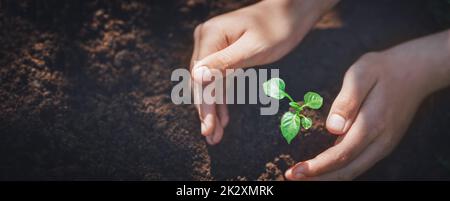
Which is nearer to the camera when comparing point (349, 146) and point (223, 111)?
point (349, 146)

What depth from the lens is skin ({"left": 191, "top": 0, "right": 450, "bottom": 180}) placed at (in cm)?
165

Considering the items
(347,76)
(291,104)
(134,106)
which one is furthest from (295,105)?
(134,106)

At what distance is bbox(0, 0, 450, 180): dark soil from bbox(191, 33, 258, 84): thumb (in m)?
0.30

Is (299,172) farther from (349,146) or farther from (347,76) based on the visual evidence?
(347,76)

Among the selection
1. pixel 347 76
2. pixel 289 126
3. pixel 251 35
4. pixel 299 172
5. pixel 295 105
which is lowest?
pixel 299 172

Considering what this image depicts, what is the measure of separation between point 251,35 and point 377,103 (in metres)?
0.60

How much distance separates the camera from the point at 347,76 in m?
1.74

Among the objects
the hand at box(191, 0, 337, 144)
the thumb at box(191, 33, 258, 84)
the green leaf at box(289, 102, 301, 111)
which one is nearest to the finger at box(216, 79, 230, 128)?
the hand at box(191, 0, 337, 144)

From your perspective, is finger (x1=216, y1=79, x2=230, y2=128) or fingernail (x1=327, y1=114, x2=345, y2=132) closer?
fingernail (x1=327, y1=114, x2=345, y2=132)

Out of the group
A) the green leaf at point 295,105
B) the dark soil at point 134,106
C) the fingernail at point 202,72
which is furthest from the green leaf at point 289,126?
the fingernail at point 202,72

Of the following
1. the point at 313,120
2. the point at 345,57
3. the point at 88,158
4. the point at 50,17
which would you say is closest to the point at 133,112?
the point at 88,158

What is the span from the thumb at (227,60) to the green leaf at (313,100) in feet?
0.89

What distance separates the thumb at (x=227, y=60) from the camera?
1573 millimetres

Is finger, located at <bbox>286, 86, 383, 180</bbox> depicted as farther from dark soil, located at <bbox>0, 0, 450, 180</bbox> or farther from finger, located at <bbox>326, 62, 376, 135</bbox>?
dark soil, located at <bbox>0, 0, 450, 180</bbox>
